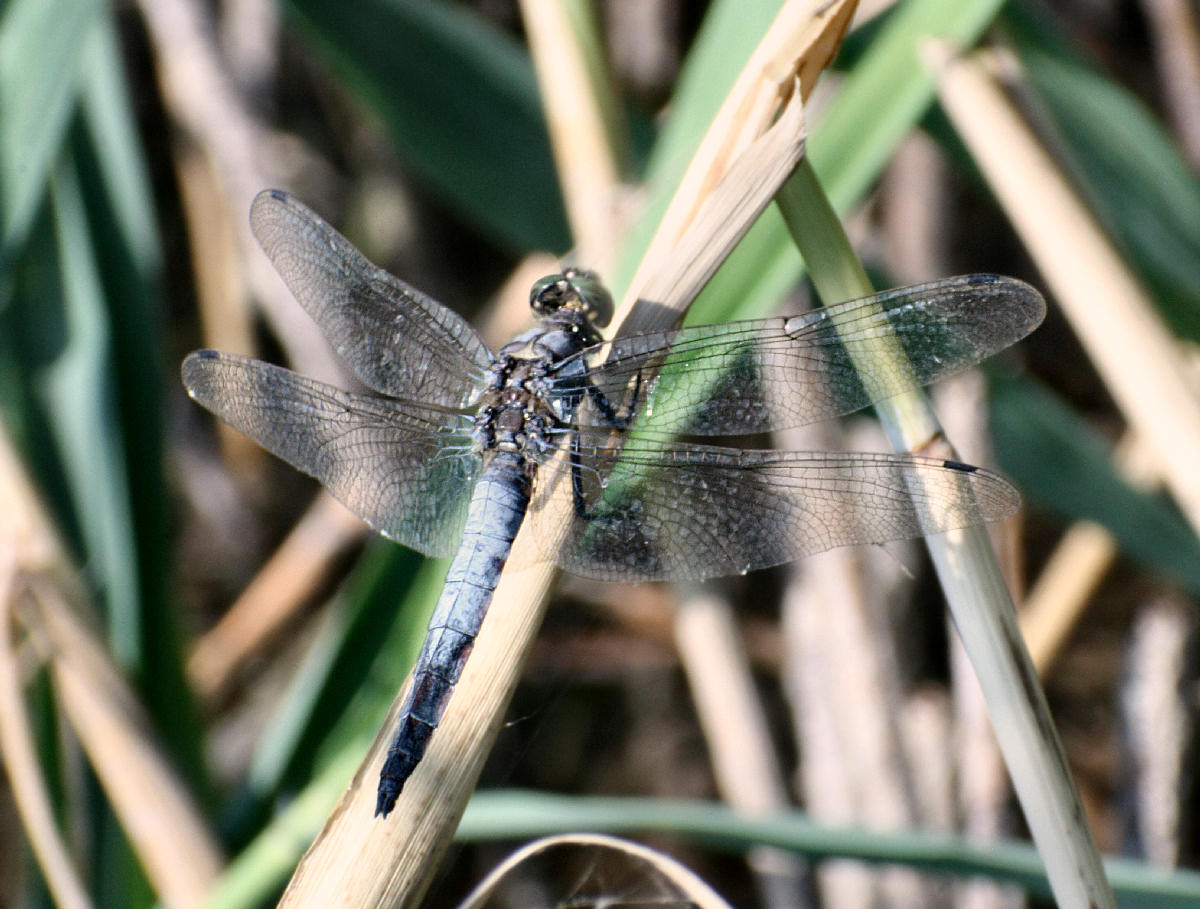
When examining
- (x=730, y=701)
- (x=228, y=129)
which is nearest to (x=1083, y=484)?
(x=730, y=701)

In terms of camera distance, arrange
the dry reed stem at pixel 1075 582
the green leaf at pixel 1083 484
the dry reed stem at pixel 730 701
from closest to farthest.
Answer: the green leaf at pixel 1083 484 → the dry reed stem at pixel 730 701 → the dry reed stem at pixel 1075 582

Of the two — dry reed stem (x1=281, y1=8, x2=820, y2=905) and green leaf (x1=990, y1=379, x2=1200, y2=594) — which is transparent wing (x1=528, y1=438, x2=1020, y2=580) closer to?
dry reed stem (x1=281, y1=8, x2=820, y2=905)

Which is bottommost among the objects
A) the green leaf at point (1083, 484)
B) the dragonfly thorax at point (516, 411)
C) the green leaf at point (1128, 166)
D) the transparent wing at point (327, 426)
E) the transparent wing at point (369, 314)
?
the transparent wing at point (327, 426)

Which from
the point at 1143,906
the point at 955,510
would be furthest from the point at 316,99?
the point at 1143,906

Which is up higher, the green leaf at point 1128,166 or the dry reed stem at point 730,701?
the green leaf at point 1128,166

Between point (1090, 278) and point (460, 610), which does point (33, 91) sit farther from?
point (1090, 278)

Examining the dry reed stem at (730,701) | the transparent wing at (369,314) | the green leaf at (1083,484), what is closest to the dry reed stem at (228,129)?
the transparent wing at (369,314)

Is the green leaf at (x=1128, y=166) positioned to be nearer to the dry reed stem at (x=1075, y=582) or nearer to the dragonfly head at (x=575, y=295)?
the dry reed stem at (x=1075, y=582)
